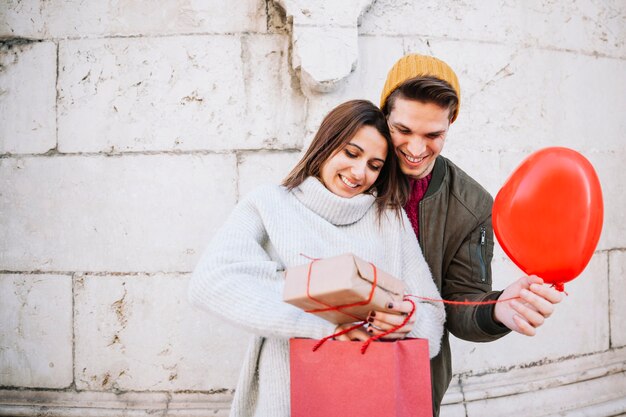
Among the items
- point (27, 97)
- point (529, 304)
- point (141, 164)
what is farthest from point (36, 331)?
point (529, 304)

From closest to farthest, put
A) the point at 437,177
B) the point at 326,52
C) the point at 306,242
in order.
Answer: the point at 306,242
the point at 437,177
the point at 326,52

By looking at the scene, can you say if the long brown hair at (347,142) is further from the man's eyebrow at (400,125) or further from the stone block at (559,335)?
the stone block at (559,335)

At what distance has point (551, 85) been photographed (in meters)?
2.98

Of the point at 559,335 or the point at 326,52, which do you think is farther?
the point at 559,335

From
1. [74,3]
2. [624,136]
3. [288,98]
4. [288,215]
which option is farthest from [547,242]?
[74,3]

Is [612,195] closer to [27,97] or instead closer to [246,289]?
[246,289]

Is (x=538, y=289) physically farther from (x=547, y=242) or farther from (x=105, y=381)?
(x=105, y=381)

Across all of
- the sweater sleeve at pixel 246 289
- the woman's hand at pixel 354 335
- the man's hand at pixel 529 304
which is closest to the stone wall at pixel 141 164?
the sweater sleeve at pixel 246 289

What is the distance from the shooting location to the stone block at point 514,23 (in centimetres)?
274

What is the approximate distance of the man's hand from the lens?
4.51 feet

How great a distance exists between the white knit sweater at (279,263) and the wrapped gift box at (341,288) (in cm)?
17

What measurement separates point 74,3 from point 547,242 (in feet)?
8.69

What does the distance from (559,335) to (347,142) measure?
209 centimetres

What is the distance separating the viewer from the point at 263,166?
2.71 m
